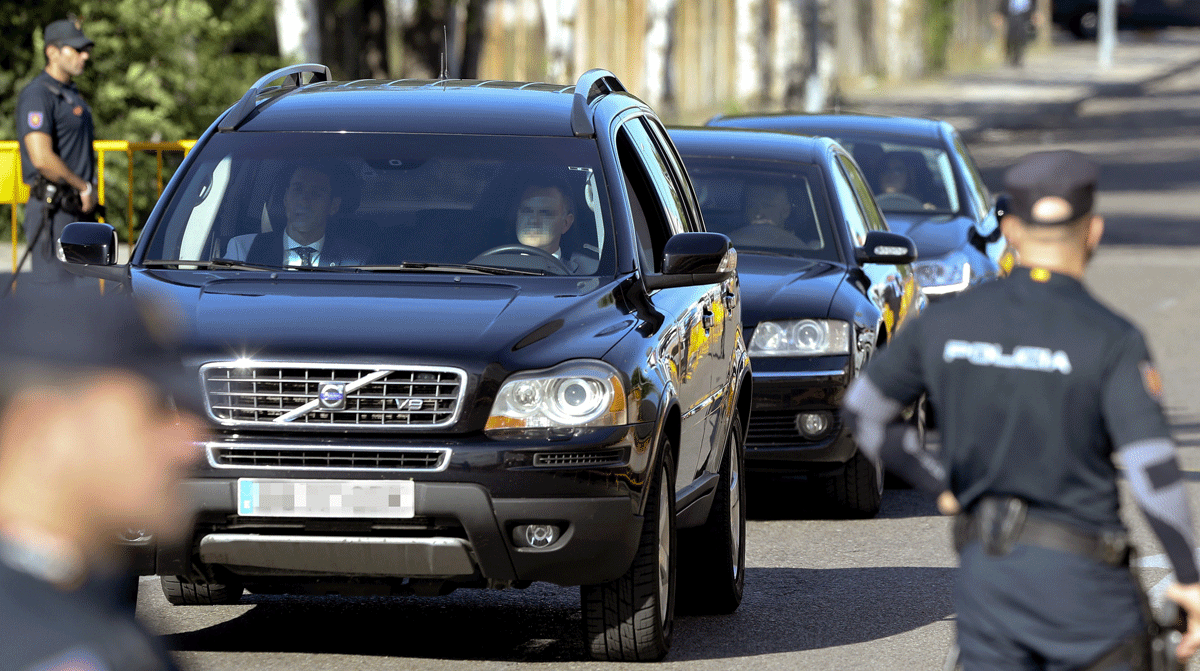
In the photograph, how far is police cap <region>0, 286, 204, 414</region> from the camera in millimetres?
2209

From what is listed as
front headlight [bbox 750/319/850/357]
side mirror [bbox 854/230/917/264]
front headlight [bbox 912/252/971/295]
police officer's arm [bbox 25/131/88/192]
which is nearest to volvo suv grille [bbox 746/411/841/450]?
front headlight [bbox 750/319/850/357]

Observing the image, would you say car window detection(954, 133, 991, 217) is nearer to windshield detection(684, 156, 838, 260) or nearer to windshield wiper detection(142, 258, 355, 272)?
windshield detection(684, 156, 838, 260)

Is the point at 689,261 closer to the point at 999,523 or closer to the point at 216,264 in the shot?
the point at 216,264

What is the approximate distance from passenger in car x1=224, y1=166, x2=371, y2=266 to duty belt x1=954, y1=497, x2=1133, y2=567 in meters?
3.15

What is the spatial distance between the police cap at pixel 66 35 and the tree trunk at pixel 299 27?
8.31 meters

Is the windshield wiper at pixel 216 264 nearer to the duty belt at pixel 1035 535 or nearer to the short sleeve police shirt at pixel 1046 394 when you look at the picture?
the short sleeve police shirt at pixel 1046 394

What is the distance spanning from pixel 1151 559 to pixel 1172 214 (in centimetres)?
1839

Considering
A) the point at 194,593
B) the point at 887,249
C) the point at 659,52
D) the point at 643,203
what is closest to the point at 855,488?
the point at 887,249

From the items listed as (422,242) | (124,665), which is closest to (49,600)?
(124,665)

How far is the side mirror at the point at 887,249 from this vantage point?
9.30m

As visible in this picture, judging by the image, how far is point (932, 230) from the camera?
12.6 meters

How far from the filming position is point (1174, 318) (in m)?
16.3

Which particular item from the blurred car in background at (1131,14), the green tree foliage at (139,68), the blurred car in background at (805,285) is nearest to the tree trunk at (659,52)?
the green tree foliage at (139,68)

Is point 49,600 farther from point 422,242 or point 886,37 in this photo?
point 886,37
